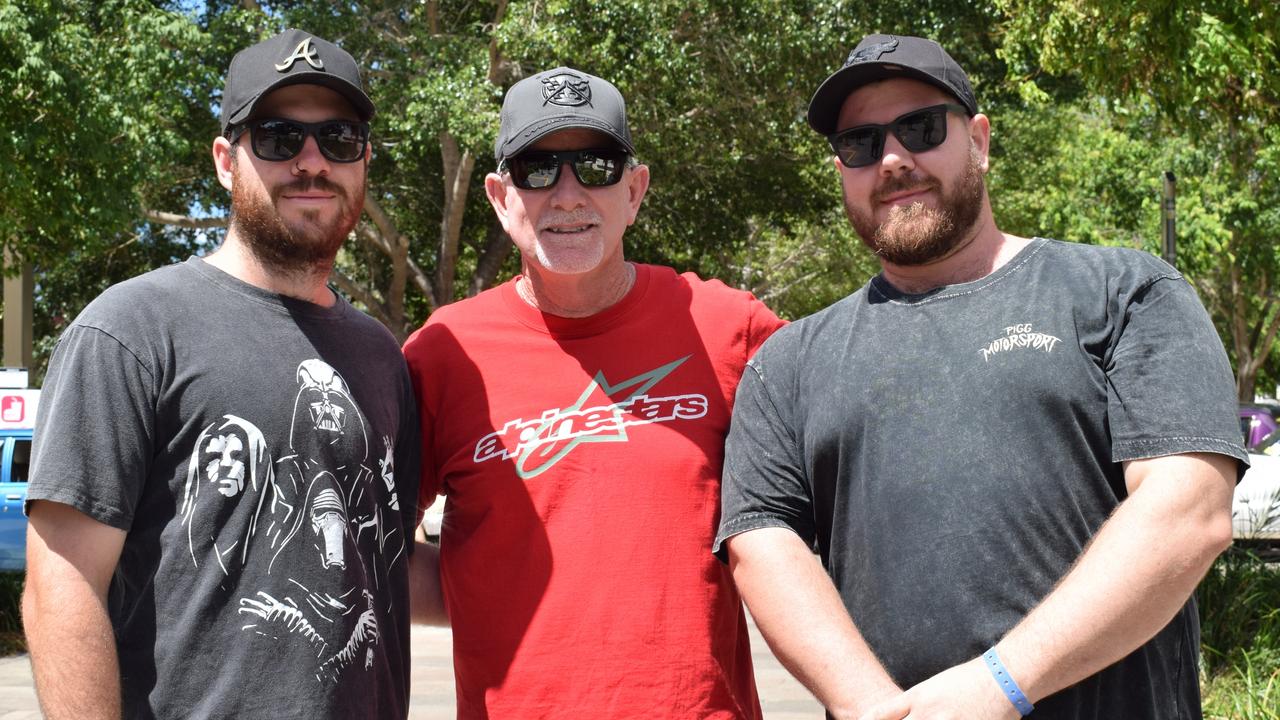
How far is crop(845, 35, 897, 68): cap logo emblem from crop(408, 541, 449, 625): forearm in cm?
178

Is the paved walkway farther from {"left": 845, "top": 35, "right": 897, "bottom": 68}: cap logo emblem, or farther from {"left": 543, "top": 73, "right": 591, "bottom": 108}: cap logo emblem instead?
{"left": 845, "top": 35, "right": 897, "bottom": 68}: cap logo emblem

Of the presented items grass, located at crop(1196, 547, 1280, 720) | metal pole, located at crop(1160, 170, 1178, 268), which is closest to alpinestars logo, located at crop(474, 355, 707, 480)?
grass, located at crop(1196, 547, 1280, 720)

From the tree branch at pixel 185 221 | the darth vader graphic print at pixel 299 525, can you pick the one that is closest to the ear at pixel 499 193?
the darth vader graphic print at pixel 299 525

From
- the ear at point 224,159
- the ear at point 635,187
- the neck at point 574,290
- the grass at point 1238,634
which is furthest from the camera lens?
the grass at point 1238,634

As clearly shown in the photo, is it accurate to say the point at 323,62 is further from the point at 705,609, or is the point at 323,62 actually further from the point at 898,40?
the point at 705,609

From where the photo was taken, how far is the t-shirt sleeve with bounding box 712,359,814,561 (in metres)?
2.72

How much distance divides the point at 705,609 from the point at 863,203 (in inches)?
42.0

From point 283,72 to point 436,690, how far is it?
240 inches

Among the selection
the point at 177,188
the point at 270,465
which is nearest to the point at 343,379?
the point at 270,465

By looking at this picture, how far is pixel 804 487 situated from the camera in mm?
2754

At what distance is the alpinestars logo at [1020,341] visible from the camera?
99.2 inches

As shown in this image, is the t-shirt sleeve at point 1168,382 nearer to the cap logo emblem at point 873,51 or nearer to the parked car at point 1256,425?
the cap logo emblem at point 873,51

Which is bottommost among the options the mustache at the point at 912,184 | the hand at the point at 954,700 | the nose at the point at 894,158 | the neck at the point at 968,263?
the hand at the point at 954,700

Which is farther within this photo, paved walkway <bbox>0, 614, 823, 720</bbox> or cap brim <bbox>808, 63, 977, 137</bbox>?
paved walkway <bbox>0, 614, 823, 720</bbox>
